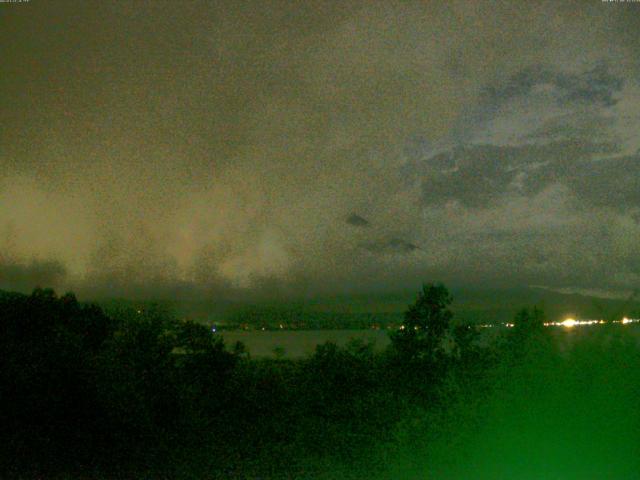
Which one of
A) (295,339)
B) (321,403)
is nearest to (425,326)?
(321,403)

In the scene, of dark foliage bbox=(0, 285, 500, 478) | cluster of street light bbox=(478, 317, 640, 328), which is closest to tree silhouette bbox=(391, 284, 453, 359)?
dark foliage bbox=(0, 285, 500, 478)

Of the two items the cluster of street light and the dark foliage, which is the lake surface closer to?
the dark foliage

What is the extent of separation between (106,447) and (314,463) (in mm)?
3613

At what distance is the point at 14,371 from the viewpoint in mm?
11727

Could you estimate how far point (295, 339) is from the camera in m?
17.8

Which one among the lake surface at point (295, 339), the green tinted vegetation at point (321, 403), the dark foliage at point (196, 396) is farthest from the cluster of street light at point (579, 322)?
the lake surface at point (295, 339)

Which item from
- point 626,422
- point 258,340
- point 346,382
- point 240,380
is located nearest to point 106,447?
point 240,380

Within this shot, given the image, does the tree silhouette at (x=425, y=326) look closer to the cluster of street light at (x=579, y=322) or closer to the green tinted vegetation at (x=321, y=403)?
the green tinted vegetation at (x=321, y=403)

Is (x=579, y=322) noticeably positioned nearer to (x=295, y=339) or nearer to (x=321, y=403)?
(x=321, y=403)

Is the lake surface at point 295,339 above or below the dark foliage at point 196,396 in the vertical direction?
above

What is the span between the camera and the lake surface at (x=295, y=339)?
50.7 ft

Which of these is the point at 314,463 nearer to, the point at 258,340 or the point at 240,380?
the point at 240,380

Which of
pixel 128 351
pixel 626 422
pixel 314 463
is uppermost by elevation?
pixel 128 351

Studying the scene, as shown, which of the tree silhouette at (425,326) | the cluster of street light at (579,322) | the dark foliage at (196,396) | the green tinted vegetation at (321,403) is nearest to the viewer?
the green tinted vegetation at (321,403)
